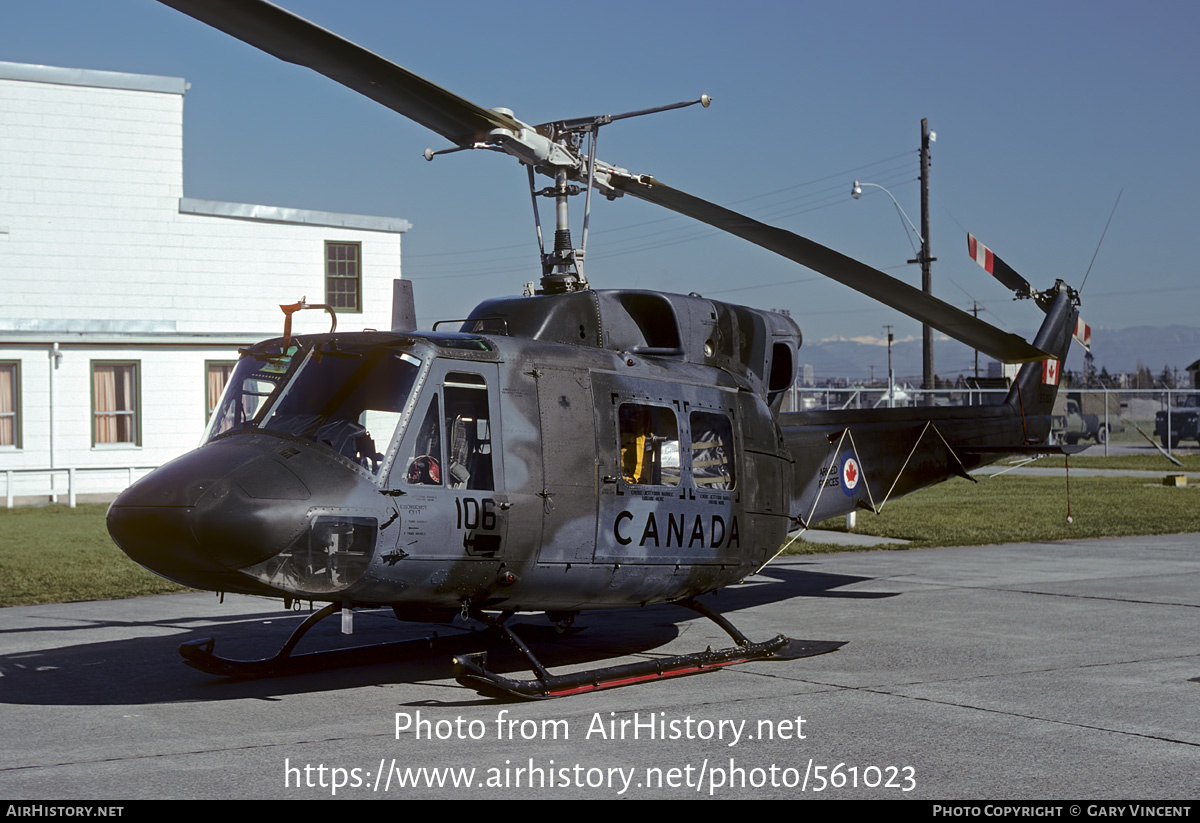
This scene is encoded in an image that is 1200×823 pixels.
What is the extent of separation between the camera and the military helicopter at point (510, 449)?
281 inches

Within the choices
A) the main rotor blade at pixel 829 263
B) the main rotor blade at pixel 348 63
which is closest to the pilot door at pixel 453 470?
the main rotor blade at pixel 348 63

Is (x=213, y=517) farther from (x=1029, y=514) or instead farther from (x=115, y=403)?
(x=115, y=403)

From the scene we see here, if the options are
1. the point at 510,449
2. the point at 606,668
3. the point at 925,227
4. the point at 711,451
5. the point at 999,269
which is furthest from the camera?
the point at 925,227

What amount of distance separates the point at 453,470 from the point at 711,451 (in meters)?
2.51

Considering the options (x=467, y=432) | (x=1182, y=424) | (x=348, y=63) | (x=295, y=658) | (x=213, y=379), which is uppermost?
(x=348, y=63)

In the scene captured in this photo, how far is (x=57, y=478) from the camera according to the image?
27859 mm

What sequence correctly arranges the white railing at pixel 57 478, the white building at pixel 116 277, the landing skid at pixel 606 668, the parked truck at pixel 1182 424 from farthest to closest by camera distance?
the parked truck at pixel 1182 424
the white building at pixel 116 277
the white railing at pixel 57 478
the landing skid at pixel 606 668

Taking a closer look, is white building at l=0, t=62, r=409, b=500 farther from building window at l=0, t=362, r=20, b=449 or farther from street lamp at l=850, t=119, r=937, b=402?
street lamp at l=850, t=119, r=937, b=402

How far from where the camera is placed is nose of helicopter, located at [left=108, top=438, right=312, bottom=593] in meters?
6.94

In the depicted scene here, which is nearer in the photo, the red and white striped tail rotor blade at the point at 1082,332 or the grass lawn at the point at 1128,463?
the red and white striped tail rotor blade at the point at 1082,332

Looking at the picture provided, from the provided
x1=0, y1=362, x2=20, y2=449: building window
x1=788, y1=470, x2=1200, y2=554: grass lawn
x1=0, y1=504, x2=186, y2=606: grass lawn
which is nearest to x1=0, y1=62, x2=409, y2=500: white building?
x1=0, y1=362, x2=20, y2=449: building window

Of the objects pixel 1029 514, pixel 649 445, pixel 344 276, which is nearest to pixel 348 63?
pixel 649 445

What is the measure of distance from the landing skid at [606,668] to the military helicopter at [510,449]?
0.02 meters

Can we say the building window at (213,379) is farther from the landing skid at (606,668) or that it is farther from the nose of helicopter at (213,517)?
the nose of helicopter at (213,517)
